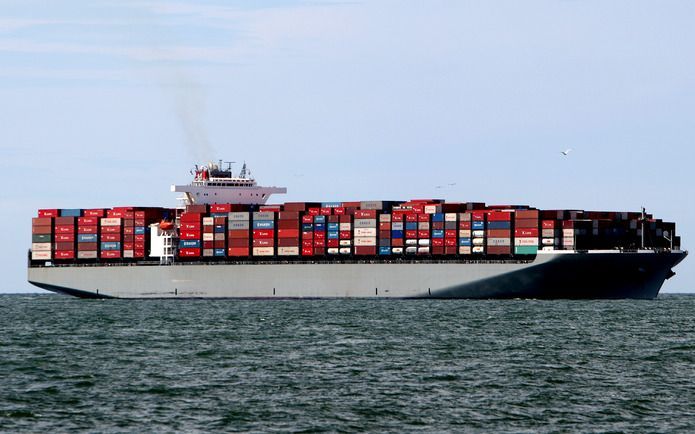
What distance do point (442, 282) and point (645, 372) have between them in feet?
201

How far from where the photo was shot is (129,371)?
4569 centimetres

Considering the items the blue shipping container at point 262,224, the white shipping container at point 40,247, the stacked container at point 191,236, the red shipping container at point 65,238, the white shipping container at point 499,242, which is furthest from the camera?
the white shipping container at point 40,247

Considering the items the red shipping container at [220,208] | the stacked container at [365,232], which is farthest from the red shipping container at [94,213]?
the stacked container at [365,232]

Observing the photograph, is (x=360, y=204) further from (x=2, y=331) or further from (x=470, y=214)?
(x=2, y=331)

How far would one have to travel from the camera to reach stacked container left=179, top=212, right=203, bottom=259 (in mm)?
119312

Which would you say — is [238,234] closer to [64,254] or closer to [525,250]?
[64,254]

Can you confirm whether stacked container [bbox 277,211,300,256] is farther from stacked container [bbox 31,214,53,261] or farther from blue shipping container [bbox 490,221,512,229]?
stacked container [bbox 31,214,53,261]

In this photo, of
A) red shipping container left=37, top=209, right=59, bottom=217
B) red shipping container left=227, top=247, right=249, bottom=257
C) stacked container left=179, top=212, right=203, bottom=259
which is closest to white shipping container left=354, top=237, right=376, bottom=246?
red shipping container left=227, top=247, right=249, bottom=257

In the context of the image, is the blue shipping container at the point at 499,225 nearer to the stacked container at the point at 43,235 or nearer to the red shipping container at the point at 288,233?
the red shipping container at the point at 288,233

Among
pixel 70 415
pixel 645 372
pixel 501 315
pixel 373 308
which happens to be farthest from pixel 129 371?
pixel 373 308

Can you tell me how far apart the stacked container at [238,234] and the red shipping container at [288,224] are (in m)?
3.26

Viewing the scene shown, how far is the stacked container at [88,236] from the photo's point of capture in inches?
4860

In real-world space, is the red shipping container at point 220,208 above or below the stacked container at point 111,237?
above

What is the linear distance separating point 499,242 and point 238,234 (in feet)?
86.5
